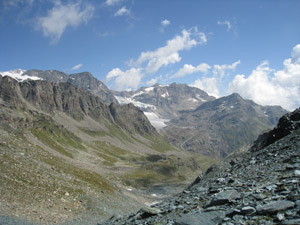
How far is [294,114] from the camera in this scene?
5516 cm

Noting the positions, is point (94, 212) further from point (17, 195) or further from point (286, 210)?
point (286, 210)

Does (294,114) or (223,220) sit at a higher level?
(294,114)

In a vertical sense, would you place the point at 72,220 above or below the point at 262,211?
below

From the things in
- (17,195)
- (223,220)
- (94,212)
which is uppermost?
(17,195)

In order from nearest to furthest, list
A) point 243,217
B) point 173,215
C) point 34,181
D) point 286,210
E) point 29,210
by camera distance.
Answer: point 286,210
point 243,217
point 173,215
point 29,210
point 34,181

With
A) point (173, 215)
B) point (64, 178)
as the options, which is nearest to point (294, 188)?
point (173, 215)

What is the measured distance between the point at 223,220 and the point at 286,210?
9.75 ft

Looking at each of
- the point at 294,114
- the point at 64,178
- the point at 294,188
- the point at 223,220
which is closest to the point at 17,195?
the point at 64,178

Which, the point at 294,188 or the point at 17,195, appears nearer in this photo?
the point at 294,188

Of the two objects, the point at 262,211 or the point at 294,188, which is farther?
the point at 294,188

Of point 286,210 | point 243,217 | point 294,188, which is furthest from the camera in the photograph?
point 294,188

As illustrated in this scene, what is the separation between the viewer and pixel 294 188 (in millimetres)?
13727

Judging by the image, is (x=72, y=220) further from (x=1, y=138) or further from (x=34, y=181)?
(x=1, y=138)

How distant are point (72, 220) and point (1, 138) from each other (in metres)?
34.1
